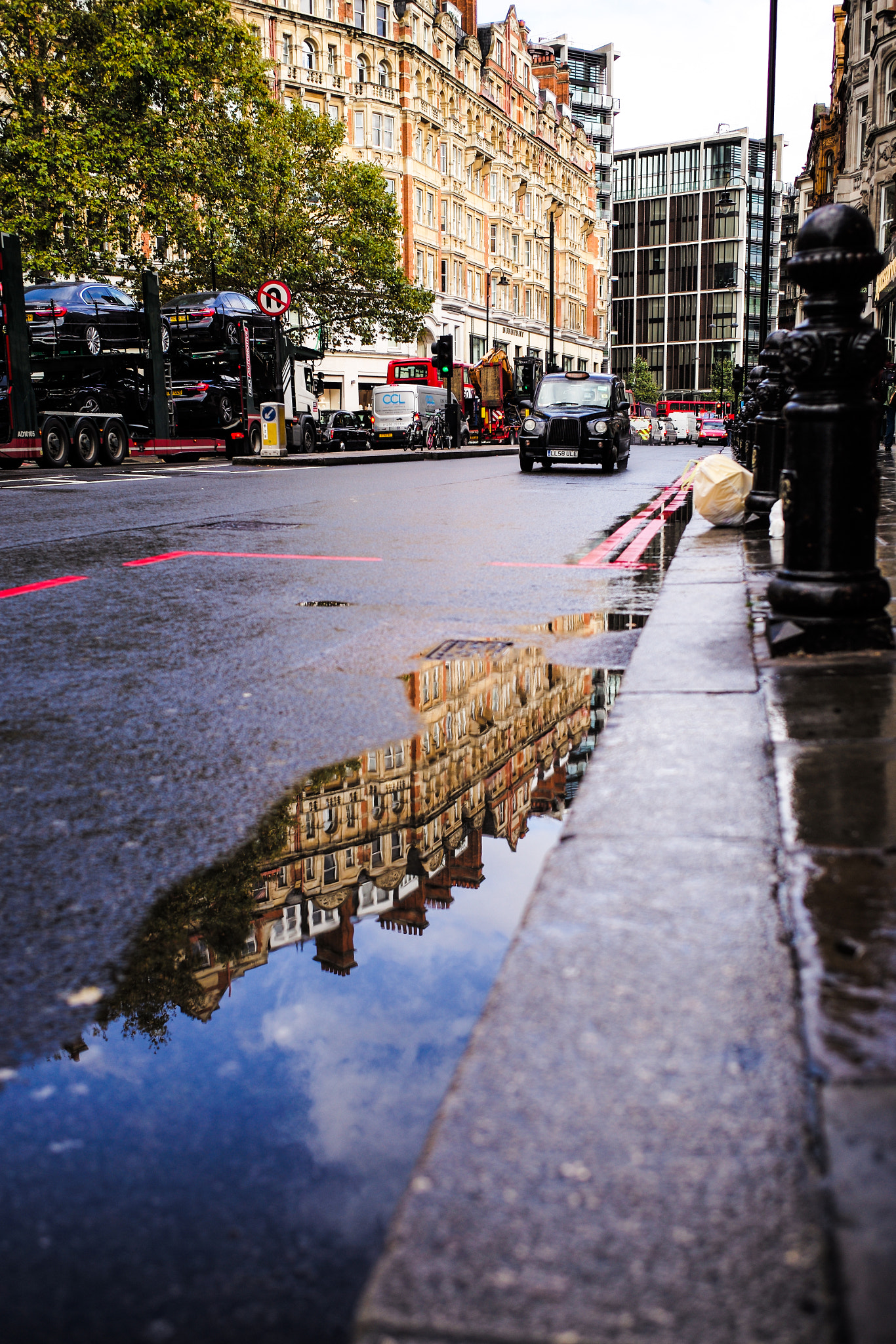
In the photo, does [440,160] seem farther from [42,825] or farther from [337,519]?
[42,825]

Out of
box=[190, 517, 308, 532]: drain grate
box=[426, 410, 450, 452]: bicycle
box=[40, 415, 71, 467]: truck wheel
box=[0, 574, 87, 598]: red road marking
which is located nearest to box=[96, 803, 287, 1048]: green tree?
box=[0, 574, 87, 598]: red road marking

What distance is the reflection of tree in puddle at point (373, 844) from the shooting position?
7.60 feet

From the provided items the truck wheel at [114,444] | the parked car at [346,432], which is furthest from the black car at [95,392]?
the parked car at [346,432]

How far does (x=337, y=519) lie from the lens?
1142 centimetres

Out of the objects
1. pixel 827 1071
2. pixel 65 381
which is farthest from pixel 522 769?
pixel 65 381

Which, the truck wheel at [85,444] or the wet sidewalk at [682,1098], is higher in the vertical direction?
the truck wheel at [85,444]

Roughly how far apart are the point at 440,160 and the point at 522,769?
68947mm

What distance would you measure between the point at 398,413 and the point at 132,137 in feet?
40.1

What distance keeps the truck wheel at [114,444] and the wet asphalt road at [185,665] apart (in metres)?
10.4

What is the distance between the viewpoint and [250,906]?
2.56 meters

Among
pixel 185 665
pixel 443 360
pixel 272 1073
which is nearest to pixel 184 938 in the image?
pixel 272 1073

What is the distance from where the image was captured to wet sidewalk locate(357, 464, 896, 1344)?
120cm

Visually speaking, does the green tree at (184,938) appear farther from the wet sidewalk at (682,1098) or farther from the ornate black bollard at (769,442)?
the ornate black bollard at (769,442)

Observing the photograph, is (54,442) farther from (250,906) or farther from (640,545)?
(250,906)
